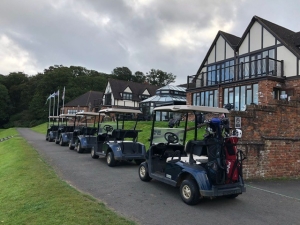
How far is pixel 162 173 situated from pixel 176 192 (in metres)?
0.55

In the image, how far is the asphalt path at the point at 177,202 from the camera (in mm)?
4559

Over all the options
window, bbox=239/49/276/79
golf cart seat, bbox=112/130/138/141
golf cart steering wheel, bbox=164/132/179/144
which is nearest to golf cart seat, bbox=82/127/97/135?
golf cart seat, bbox=112/130/138/141

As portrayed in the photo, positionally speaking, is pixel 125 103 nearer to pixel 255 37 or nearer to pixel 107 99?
pixel 107 99

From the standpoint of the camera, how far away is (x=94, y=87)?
2657 inches

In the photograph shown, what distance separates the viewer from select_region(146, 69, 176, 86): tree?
74.4m

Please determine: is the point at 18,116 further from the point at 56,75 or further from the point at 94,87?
the point at 94,87

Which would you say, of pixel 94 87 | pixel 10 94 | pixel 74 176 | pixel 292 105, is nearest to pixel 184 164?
pixel 74 176

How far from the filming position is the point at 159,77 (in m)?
75.1

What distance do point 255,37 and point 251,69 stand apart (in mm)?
2927

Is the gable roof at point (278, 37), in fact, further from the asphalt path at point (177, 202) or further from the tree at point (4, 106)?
the tree at point (4, 106)

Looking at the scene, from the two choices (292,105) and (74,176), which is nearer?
(74,176)

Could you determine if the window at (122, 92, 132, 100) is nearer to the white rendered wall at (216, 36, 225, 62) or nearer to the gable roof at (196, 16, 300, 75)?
the white rendered wall at (216, 36, 225, 62)

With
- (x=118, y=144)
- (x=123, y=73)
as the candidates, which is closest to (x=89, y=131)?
(x=118, y=144)

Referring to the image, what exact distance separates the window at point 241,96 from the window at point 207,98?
0.95 m
